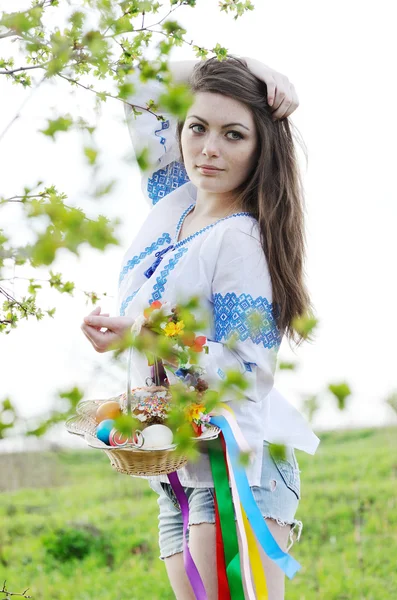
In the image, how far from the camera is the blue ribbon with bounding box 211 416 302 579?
4.54ft

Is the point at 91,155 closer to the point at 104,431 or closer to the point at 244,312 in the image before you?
the point at 104,431

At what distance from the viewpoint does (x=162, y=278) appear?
1631 mm

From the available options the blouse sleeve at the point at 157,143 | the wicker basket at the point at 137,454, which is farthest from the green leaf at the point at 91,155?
the blouse sleeve at the point at 157,143

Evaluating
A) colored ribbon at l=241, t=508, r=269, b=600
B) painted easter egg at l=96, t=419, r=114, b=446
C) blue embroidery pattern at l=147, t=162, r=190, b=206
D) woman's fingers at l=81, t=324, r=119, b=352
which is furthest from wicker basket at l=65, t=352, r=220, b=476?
blue embroidery pattern at l=147, t=162, r=190, b=206

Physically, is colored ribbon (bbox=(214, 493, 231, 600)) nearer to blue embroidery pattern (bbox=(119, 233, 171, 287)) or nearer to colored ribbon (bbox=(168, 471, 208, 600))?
colored ribbon (bbox=(168, 471, 208, 600))

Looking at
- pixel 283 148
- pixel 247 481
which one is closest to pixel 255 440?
pixel 247 481

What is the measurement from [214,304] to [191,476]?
14.2 inches

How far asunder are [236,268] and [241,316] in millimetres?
104

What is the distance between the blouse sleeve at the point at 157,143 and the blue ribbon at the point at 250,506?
0.81m

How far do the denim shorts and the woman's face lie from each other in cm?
60

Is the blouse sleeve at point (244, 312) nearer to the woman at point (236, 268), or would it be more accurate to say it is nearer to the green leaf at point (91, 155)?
the woman at point (236, 268)

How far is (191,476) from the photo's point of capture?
1566 mm

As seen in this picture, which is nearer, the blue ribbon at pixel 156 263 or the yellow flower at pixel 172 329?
the yellow flower at pixel 172 329

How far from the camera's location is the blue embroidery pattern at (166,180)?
2.02 m
